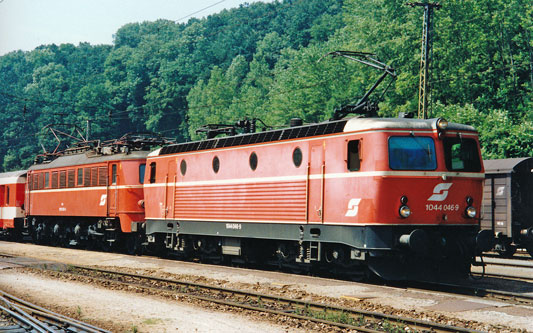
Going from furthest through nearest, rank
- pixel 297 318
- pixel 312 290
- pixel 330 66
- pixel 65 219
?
pixel 330 66 < pixel 65 219 < pixel 312 290 < pixel 297 318

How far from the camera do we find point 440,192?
14820 mm

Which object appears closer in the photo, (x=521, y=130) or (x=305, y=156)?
(x=305, y=156)

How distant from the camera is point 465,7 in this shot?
46.2 m

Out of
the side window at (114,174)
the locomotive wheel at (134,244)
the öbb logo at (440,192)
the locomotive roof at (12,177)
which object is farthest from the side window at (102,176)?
the öbb logo at (440,192)

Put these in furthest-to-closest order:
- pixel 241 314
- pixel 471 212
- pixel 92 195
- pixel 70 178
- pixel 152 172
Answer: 1. pixel 70 178
2. pixel 92 195
3. pixel 152 172
4. pixel 471 212
5. pixel 241 314

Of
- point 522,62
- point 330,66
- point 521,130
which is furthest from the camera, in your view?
point 330,66

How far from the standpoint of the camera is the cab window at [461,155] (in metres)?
15.1

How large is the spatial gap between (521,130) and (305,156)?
71.3 ft

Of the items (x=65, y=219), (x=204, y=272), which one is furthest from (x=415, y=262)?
(x=65, y=219)

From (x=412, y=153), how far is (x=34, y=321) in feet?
29.0

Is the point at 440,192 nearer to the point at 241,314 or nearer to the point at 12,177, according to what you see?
the point at 241,314

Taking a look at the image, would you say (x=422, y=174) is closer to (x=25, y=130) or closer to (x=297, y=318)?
(x=297, y=318)

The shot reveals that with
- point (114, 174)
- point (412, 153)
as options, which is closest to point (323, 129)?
point (412, 153)

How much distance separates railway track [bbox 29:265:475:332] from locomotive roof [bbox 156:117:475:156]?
4598 mm
